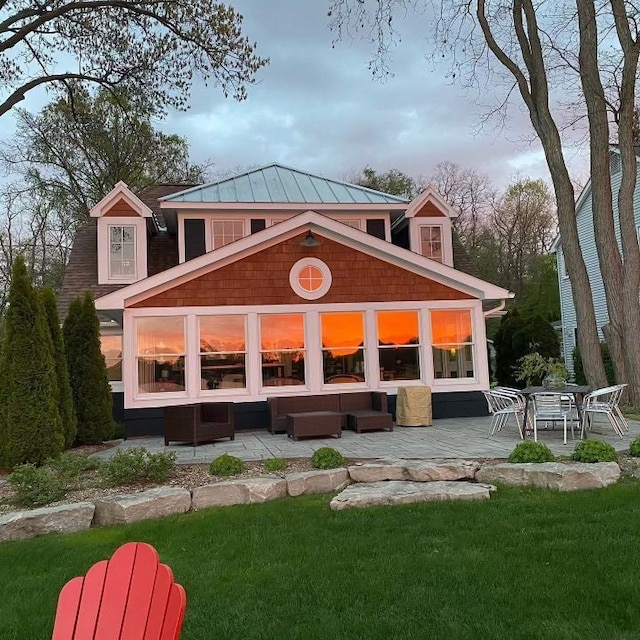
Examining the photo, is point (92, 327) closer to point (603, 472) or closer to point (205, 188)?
point (205, 188)

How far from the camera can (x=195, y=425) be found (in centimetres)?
939

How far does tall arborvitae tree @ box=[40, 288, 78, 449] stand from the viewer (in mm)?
A: 9211

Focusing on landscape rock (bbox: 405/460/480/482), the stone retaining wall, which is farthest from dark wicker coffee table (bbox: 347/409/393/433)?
landscape rock (bbox: 405/460/480/482)

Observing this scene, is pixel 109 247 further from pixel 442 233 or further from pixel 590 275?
pixel 590 275

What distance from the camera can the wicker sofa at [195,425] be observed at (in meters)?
9.39

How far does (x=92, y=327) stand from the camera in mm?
11008

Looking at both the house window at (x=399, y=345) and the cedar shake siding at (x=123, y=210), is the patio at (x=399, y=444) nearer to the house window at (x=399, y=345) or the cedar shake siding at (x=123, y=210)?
the house window at (x=399, y=345)

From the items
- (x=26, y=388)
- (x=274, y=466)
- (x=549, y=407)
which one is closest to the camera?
(x=274, y=466)

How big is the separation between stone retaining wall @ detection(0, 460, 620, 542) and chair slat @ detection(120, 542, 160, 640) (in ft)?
12.2

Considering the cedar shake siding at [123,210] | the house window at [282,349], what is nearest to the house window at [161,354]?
the house window at [282,349]

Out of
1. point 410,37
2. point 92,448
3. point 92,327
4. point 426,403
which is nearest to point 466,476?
point 426,403

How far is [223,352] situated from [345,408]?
2.65m

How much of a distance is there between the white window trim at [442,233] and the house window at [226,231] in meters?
4.29

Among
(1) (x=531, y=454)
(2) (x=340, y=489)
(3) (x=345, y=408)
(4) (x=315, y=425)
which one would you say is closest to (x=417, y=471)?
(2) (x=340, y=489)
